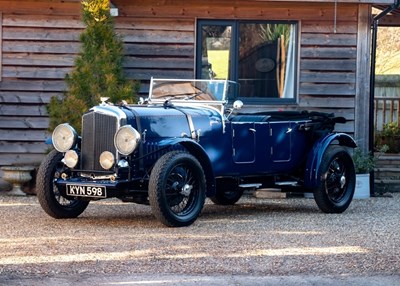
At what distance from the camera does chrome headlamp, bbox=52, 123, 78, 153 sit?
10.4 m

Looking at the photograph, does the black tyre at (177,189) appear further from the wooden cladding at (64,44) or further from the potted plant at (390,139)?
the potted plant at (390,139)

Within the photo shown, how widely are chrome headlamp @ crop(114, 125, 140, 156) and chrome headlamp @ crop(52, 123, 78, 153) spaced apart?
733mm

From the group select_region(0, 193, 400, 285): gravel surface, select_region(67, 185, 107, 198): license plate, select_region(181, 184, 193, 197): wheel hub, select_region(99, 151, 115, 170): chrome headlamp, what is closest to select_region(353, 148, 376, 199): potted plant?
select_region(0, 193, 400, 285): gravel surface

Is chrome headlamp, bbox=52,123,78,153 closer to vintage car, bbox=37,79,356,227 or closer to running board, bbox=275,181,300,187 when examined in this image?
vintage car, bbox=37,79,356,227

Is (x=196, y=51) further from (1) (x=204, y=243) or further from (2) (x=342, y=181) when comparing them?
(1) (x=204, y=243)

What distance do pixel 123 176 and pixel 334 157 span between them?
301 centimetres

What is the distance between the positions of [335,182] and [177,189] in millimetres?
2718

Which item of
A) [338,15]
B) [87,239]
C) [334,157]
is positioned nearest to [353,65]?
[338,15]

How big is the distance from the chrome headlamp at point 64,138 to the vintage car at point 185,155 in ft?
0.04

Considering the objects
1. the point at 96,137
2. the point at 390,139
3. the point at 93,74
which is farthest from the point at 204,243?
the point at 390,139

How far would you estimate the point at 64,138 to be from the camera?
1046 cm

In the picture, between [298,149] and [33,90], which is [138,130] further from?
[33,90]

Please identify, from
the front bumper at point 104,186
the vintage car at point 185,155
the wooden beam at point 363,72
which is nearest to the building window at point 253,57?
the wooden beam at point 363,72

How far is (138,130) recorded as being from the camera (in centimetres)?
1008
